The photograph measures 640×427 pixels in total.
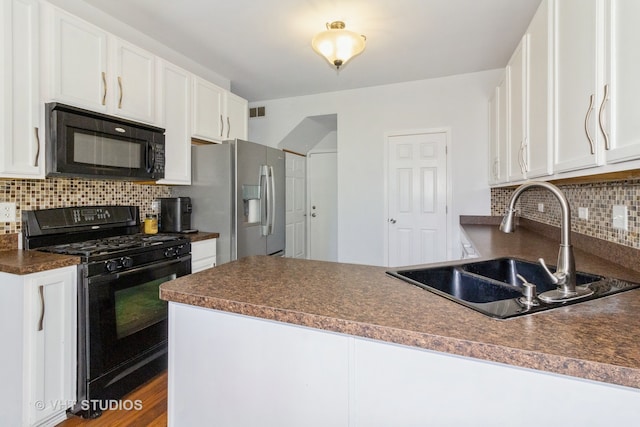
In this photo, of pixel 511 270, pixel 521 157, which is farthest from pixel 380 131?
pixel 511 270

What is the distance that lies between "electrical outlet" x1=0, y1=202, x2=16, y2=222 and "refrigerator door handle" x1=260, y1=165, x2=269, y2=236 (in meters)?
1.77

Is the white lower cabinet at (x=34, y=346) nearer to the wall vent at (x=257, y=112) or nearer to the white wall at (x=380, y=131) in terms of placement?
the white wall at (x=380, y=131)

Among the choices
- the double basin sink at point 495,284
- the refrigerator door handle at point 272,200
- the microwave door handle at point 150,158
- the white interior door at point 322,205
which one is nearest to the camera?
the double basin sink at point 495,284

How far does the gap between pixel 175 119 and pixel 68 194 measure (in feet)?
3.11

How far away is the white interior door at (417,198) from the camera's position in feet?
12.4

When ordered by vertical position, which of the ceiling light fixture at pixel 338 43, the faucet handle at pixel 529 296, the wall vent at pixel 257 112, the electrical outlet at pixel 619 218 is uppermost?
the wall vent at pixel 257 112

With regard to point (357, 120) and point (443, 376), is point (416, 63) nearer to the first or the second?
point (357, 120)

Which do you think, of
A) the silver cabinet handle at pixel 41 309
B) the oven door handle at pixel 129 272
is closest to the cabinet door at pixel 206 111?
the oven door handle at pixel 129 272

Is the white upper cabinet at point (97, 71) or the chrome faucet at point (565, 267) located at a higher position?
the white upper cabinet at point (97, 71)

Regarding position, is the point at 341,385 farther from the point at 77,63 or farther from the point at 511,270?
the point at 77,63

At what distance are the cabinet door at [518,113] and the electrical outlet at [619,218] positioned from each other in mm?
480

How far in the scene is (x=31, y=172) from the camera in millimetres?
1778

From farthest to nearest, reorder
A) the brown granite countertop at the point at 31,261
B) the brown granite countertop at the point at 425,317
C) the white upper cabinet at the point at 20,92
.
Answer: the white upper cabinet at the point at 20,92
the brown granite countertop at the point at 31,261
the brown granite countertop at the point at 425,317

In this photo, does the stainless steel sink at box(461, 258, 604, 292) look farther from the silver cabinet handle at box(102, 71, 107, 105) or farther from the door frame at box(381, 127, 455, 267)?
the silver cabinet handle at box(102, 71, 107, 105)
